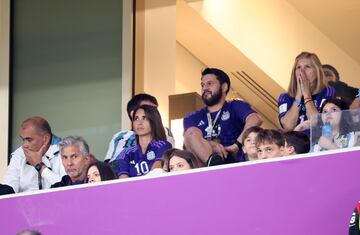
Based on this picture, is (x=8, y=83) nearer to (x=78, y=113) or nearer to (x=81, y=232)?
(x=78, y=113)

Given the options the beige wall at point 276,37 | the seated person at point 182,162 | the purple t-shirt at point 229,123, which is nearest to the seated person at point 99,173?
the seated person at point 182,162

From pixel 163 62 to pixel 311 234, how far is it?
3346 mm

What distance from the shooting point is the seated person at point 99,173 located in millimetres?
6609

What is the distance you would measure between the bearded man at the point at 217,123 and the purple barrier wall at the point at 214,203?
60cm

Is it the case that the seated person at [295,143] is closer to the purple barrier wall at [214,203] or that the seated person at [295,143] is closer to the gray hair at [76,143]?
the purple barrier wall at [214,203]

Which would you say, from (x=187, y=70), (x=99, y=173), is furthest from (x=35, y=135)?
(x=187, y=70)

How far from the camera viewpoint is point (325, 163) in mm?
5746

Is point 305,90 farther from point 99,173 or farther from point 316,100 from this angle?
point 99,173

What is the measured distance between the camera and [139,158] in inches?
273

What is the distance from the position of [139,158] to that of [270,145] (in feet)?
3.91

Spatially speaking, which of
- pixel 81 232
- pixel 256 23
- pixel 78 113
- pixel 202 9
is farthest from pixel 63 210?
pixel 256 23

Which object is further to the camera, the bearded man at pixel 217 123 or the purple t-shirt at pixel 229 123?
the purple t-shirt at pixel 229 123

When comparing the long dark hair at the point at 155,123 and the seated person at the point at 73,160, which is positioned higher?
the long dark hair at the point at 155,123

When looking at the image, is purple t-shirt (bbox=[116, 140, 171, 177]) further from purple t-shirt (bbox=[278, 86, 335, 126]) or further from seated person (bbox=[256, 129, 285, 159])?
seated person (bbox=[256, 129, 285, 159])
